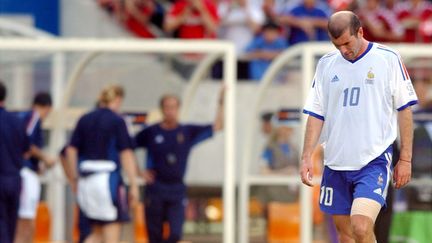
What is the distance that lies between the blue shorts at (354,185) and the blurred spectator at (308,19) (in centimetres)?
807

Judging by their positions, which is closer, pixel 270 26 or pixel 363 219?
pixel 363 219

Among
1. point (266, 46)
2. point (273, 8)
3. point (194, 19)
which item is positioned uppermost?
point (273, 8)

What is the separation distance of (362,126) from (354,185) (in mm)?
421

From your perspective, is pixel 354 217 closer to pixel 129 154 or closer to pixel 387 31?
pixel 129 154

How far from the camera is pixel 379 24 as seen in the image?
18.8 m

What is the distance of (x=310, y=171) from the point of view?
10680mm

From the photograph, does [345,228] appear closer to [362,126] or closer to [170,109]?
[362,126]

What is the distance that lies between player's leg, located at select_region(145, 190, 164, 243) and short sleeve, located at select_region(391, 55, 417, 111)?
5705 mm

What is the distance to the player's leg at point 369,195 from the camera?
10344 millimetres

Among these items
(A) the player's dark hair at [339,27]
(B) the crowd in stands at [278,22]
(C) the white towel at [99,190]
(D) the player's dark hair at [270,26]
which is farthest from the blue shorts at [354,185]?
(B) the crowd in stands at [278,22]

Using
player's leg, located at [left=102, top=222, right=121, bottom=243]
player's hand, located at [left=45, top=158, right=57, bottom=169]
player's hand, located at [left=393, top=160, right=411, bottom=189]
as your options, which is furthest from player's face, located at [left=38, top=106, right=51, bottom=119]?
player's hand, located at [left=393, top=160, right=411, bottom=189]

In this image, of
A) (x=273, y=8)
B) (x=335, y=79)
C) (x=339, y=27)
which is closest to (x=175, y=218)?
(x=273, y=8)

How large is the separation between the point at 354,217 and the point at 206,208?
7.51 metres

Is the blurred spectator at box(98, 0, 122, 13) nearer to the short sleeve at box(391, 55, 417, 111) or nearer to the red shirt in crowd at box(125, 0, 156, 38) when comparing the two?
the red shirt in crowd at box(125, 0, 156, 38)
